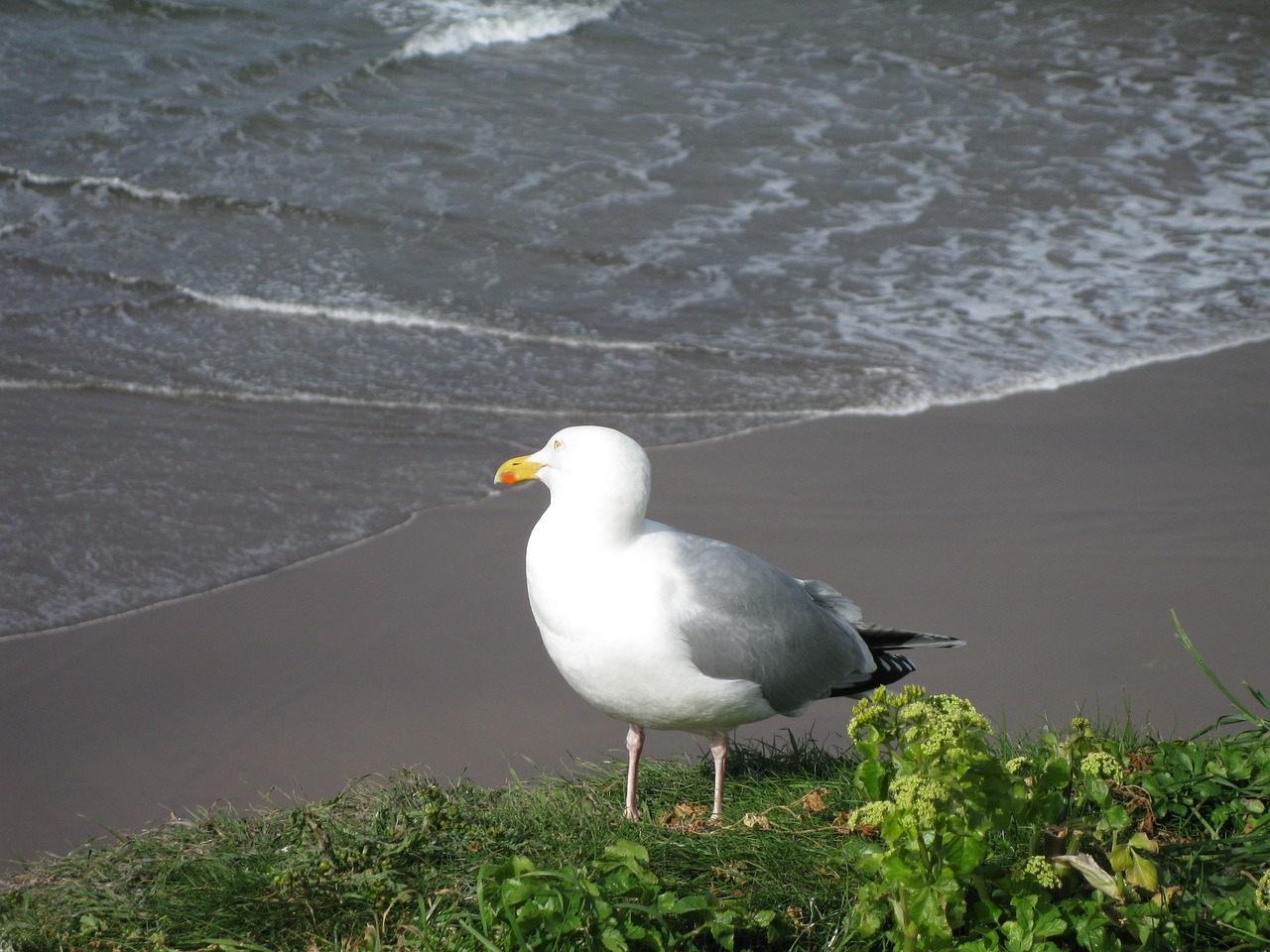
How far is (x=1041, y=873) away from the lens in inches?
98.7

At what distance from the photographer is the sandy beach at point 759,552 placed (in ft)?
13.9

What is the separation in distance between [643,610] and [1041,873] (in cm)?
121

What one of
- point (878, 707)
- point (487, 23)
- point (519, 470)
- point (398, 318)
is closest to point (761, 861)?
point (878, 707)

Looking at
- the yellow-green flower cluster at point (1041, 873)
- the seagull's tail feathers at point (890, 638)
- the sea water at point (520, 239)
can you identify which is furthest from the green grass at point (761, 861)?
the sea water at point (520, 239)

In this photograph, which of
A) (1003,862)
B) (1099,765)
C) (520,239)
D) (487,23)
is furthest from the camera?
(487,23)

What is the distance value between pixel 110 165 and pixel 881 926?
9804mm

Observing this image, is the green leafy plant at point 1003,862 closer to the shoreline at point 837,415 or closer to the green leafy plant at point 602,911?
the green leafy plant at point 602,911

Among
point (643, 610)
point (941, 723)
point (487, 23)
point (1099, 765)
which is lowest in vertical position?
point (643, 610)

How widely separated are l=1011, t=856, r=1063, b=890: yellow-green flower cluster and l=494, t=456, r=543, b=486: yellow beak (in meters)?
1.61

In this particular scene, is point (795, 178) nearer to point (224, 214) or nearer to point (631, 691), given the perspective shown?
point (224, 214)

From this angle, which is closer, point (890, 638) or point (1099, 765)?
point (1099, 765)

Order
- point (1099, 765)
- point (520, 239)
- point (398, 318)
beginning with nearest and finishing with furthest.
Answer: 1. point (1099, 765)
2. point (398, 318)
3. point (520, 239)

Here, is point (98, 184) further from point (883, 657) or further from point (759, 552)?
point (883, 657)

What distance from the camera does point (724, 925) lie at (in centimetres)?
275
